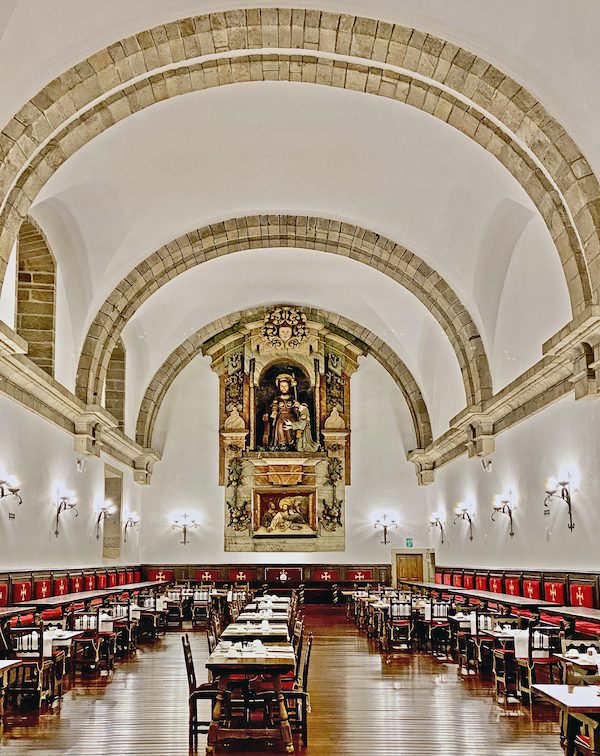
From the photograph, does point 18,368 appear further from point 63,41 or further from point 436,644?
point 436,644

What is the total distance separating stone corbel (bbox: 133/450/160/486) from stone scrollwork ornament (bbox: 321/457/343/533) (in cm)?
476

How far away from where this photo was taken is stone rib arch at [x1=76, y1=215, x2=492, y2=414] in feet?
53.9

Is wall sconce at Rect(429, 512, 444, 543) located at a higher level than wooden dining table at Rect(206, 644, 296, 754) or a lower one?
higher

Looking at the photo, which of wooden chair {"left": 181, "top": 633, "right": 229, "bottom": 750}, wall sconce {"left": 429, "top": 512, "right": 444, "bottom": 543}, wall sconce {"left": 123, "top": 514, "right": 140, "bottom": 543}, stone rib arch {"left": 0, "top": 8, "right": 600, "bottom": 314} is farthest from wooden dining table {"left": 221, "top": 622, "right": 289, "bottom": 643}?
wall sconce {"left": 429, "top": 512, "right": 444, "bottom": 543}

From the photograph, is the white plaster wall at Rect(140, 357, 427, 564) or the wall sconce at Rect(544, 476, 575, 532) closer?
the wall sconce at Rect(544, 476, 575, 532)

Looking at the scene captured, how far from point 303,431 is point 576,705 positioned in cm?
1937

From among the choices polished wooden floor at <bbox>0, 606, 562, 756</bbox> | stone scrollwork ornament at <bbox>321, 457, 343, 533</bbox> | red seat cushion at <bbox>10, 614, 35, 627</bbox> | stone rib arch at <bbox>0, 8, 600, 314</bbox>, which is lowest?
polished wooden floor at <bbox>0, 606, 562, 756</bbox>

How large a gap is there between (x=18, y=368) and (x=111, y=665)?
4273mm

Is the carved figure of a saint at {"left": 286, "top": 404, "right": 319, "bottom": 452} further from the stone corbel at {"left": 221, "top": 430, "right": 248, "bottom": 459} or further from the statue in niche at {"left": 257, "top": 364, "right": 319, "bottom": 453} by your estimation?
the stone corbel at {"left": 221, "top": 430, "right": 248, "bottom": 459}

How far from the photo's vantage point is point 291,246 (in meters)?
18.5

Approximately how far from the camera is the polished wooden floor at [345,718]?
6.85 meters

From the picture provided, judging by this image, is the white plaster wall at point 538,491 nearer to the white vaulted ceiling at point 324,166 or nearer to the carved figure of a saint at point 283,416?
the white vaulted ceiling at point 324,166

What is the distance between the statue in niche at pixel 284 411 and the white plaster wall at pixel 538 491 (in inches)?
220

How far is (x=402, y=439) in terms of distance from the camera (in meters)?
24.7
